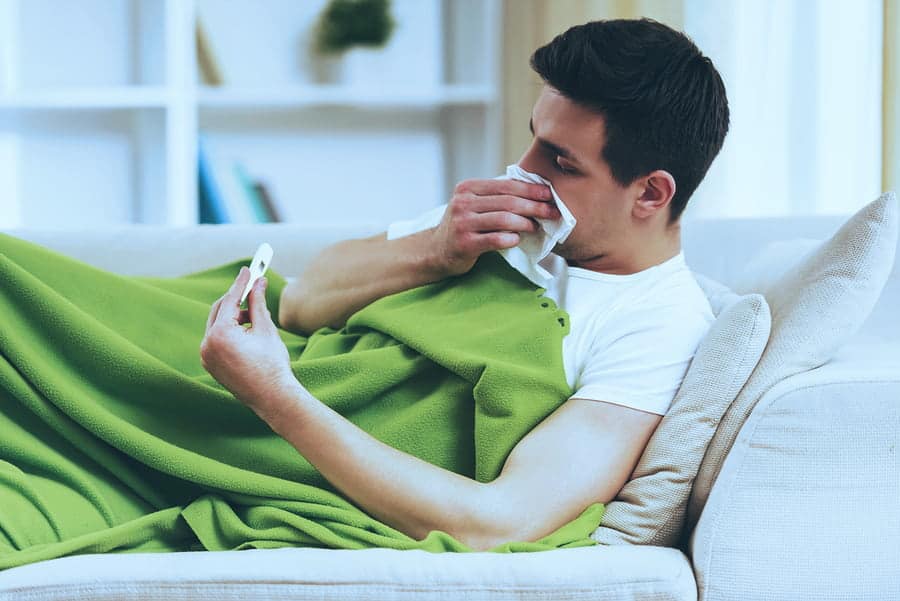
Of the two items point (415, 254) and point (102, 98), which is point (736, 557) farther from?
point (102, 98)

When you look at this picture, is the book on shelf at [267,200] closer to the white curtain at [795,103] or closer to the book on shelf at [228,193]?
the book on shelf at [228,193]

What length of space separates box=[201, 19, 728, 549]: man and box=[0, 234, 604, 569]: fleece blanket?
0.04 meters

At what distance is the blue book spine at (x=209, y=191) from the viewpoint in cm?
293

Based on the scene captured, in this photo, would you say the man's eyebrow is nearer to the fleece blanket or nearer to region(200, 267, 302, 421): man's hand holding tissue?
the fleece blanket

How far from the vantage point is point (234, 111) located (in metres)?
3.13

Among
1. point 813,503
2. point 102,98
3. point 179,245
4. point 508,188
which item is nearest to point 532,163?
point 508,188

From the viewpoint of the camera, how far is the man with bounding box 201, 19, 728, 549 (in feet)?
3.65

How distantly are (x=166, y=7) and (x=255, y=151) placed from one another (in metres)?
0.49

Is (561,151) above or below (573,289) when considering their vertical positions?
above

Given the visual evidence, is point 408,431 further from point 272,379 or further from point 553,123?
point 553,123

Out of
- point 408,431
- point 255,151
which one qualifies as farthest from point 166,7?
point 408,431

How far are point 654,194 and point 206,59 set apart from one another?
79.0 inches

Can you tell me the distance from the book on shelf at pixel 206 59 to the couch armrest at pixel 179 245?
1324mm

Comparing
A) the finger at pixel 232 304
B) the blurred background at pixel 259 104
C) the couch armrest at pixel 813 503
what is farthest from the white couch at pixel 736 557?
the blurred background at pixel 259 104
